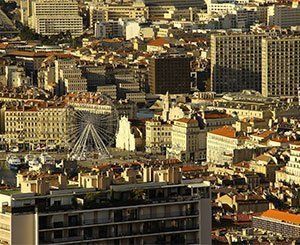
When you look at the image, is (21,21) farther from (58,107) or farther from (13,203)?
(13,203)

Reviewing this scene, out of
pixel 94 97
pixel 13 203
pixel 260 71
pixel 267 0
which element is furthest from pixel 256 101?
pixel 13 203

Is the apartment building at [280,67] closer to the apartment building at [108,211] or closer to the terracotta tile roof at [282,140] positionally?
the terracotta tile roof at [282,140]

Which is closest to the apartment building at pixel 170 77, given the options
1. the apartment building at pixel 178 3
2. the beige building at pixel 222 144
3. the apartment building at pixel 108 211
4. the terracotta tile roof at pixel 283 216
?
the beige building at pixel 222 144

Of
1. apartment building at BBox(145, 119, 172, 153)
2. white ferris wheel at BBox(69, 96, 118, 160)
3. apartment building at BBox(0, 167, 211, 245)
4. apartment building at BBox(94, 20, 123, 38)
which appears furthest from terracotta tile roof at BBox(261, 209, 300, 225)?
apartment building at BBox(94, 20, 123, 38)

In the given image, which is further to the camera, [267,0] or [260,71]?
[267,0]

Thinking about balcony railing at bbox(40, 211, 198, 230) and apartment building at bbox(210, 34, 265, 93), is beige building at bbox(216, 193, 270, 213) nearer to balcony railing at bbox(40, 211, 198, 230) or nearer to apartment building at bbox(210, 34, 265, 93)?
balcony railing at bbox(40, 211, 198, 230)

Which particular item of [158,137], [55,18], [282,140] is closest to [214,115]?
[158,137]

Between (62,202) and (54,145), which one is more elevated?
(62,202)
